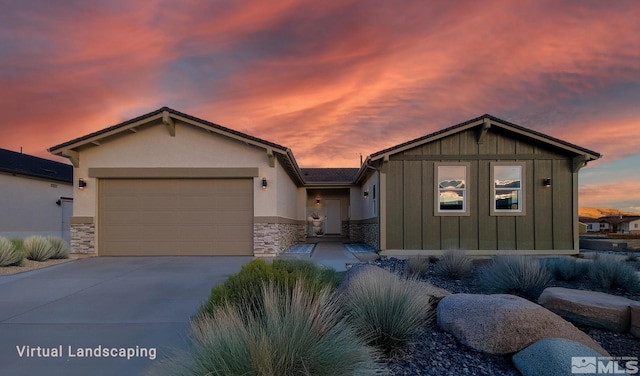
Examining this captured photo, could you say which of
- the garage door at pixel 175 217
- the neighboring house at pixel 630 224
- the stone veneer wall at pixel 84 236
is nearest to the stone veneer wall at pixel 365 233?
the garage door at pixel 175 217

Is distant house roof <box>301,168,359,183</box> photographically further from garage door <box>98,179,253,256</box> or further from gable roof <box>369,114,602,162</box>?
garage door <box>98,179,253,256</box>

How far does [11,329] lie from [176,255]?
23.6ft

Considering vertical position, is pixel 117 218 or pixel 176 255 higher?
pixel 117 218

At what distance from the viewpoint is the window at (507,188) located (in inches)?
497

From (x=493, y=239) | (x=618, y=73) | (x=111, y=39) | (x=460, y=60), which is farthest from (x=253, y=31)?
(x=618, y=73)

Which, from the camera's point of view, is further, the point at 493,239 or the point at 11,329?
the point at 493,239

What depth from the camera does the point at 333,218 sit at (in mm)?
22875

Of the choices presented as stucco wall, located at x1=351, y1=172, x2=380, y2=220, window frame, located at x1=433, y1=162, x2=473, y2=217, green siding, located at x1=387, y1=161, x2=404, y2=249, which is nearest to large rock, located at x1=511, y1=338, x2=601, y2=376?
green siding, located at x1=387, y1=161, x2=404, y2=249

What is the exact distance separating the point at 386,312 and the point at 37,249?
11.6 meters

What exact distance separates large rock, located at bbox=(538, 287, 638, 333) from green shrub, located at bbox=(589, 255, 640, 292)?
2.18m

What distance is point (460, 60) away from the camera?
11.6 meters

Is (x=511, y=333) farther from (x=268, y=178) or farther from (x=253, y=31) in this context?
(x=253, y=31)

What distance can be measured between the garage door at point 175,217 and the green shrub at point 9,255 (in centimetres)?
245

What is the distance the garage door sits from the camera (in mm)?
12195
